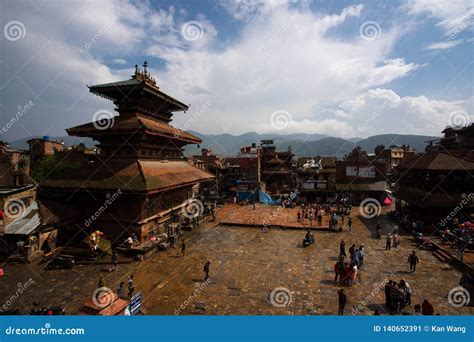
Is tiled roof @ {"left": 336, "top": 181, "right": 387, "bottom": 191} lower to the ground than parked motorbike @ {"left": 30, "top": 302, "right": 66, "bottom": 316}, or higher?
higher

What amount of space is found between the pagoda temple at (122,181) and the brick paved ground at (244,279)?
11.0 ft

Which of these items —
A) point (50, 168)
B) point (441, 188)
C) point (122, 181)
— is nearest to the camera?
point (122, 181)

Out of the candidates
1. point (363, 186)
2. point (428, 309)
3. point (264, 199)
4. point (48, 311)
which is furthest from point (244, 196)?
point (48, 311)

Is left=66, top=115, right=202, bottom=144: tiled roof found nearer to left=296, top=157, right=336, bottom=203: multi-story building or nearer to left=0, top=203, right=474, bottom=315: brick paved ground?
left=0, top=203, right=474, bottom=315: brick paved ground

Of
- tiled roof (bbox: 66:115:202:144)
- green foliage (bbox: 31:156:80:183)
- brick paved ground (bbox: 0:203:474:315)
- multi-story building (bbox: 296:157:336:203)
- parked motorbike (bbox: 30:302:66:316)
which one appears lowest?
brick paved ground (bbox: 0:203:474:315)

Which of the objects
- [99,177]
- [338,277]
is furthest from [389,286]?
[99,177]

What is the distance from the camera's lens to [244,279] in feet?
46.0

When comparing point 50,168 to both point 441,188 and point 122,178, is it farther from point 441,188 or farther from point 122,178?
point 441,188

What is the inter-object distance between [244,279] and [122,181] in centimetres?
1045

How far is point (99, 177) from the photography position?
746 inches

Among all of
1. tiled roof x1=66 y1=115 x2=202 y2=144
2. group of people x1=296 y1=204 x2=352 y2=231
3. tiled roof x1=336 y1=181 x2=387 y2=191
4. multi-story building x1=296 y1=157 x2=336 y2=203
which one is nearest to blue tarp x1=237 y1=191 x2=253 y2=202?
multi-story building x1=296 y1=157 x2=336 y2=203

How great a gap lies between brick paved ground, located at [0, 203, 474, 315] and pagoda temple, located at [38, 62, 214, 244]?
3.34 metres

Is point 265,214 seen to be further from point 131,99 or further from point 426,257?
point 131,99

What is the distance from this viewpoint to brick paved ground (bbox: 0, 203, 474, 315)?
1157 centimetres
